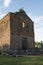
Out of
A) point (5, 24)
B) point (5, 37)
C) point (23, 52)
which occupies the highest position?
point (5, 24)

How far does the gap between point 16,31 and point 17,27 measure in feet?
2.59

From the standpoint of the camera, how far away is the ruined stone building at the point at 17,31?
3306cm

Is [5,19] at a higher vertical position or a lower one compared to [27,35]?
higher

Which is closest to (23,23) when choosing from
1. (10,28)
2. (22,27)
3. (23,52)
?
(22,27)

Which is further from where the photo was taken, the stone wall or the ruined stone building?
the stone wall

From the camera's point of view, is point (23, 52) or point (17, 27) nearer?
point (23, 52)

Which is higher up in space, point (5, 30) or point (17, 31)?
point (5, 30)

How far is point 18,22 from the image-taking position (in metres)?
34.2

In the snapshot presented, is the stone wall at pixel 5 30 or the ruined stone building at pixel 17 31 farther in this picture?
the stone wall at pixel 5 30

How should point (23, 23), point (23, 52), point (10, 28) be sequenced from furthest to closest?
point (23, 23) < point (10, 28) < point (23, 52)

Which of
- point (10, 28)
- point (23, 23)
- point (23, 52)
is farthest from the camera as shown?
point (23, 23)

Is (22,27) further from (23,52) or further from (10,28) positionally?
(23,52)

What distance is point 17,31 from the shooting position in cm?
3378

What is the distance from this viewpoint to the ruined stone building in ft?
108
